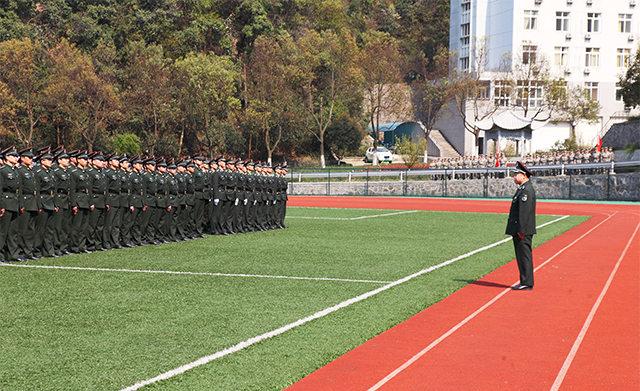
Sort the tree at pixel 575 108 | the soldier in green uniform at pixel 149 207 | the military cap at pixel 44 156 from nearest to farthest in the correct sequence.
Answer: the military cap at pixel 44 156 < the soldier in green uniform at pixel 149 207 < the tree at pixel 575 108

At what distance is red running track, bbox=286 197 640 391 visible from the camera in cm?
546

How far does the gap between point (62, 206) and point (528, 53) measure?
59374 millimetres

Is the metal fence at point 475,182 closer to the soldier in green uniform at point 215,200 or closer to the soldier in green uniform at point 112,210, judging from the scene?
the soldier in green uniform at point 215,200

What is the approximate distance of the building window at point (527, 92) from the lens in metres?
59.8

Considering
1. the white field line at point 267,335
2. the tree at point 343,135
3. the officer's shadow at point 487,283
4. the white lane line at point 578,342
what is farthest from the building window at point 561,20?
the officer's shadow at point 487,283

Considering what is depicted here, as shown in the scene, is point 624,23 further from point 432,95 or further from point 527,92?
point 432,95

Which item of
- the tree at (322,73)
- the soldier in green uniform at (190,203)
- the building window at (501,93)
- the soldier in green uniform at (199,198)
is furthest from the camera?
the building window at (501,93)

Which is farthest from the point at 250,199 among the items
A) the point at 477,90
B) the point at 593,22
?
the point at 593,22

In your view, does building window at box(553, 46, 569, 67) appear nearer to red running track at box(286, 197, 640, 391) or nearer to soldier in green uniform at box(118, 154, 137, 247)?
red running track at box(286, 197, 640, 391)

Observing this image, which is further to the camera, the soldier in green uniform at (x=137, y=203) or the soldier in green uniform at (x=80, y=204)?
the soldier in green uniform at (x=137, y=203)

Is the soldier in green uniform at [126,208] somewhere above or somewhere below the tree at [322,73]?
below

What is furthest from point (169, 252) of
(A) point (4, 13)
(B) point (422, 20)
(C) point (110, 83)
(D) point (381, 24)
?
(B) point (422, 20)

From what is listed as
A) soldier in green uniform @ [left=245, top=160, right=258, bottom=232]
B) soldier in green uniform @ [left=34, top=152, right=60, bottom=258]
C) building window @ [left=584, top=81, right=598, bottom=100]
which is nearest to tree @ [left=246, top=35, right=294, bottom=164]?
building window @ [left=584, top=81, right=598, bottom=100]

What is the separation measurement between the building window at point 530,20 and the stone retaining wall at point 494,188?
118 feet
